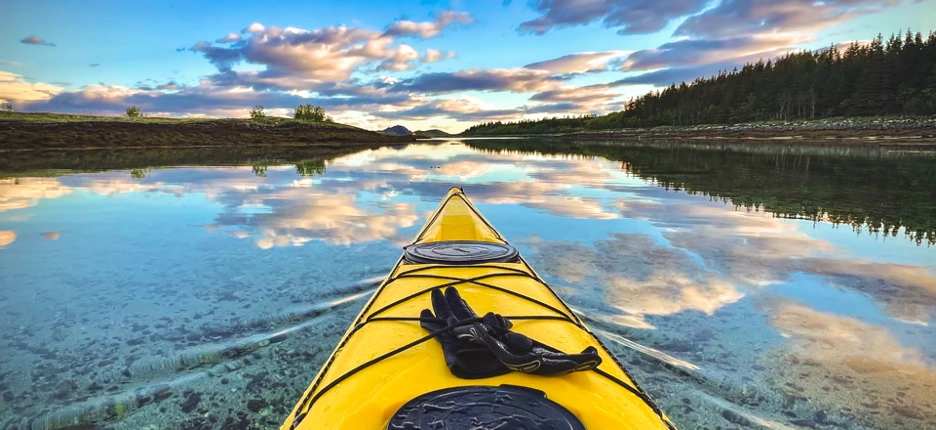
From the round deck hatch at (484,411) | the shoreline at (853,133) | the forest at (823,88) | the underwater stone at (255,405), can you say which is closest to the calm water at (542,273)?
the underwater stone at (255,405)

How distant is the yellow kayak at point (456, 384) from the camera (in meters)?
1.56

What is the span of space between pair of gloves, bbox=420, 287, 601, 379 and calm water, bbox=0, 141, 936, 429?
1.44 metres

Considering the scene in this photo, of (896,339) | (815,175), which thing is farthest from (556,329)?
(815,175)

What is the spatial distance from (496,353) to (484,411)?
1.04 ft

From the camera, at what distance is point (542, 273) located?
5457mm

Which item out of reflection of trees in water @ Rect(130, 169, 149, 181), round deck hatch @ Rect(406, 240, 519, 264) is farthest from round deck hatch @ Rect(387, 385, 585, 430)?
reflection of trees in water @ Rect(130, 169, 149, 181)

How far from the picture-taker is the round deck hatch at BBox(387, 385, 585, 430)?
1.48m

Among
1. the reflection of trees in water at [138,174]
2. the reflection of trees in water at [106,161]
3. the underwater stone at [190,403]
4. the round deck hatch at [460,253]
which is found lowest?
the underwater stone at [190,403]

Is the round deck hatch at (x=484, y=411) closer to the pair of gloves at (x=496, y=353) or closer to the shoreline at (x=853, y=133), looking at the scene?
the pair of gloves at (x=496, y=353)

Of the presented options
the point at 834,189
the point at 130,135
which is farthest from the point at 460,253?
the point at 130,135

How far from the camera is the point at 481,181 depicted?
51.2 ft

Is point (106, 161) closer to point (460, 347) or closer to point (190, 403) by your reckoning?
point (190, 403)

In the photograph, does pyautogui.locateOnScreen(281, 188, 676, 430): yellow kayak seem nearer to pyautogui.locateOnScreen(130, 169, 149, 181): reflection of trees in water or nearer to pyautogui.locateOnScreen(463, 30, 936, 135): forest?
pyautogui.locateOnScreen(130, 169, 149, 181): reflection of trees in water

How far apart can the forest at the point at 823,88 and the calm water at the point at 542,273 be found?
172 feet
